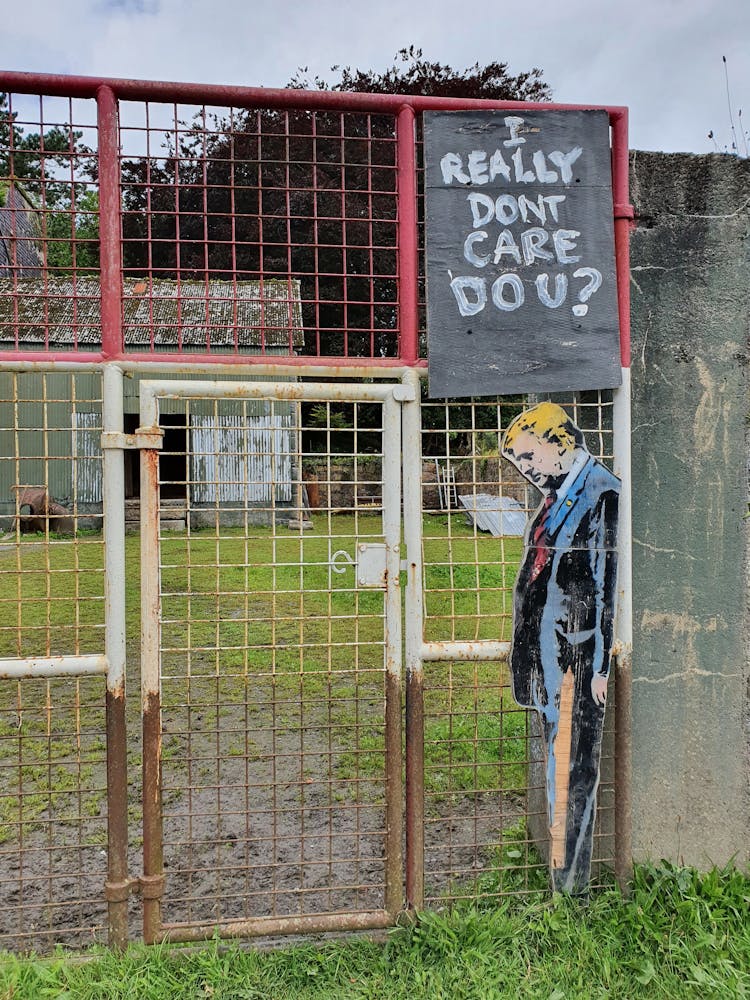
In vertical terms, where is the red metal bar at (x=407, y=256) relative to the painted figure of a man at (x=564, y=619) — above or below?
above

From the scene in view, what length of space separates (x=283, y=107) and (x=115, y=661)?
2142 millimetres

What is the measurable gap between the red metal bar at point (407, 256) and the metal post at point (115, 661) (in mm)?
1061

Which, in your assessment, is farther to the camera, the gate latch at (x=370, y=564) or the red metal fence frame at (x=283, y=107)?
the gate latch at (x=370, y=564)

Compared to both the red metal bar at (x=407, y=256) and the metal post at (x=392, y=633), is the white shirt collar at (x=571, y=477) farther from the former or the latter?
the red metal bar at (x=407, y=256)

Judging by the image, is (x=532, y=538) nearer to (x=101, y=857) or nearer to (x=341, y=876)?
(x=341, y=876)

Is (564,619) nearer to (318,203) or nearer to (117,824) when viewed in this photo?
(117,824)

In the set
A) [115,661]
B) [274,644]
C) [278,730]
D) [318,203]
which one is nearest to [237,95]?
[274,644]

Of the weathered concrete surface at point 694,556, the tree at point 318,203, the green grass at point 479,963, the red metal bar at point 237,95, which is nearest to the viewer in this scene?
the green grass at point 479,963

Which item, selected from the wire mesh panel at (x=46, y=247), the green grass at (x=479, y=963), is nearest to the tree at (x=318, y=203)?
the wire mesh panel at (x=46, y=247)

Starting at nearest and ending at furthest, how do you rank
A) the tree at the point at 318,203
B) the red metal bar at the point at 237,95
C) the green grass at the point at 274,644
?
the red metal bar at the point at 237,95 < the green grass at the point at 274,644 < the tree at the point at 318,203

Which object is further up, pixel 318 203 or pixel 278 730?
pixel 318 203

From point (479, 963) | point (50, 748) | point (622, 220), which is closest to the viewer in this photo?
point (479, 963)

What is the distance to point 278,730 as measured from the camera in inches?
168

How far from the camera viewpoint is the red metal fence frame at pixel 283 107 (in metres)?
2.61
